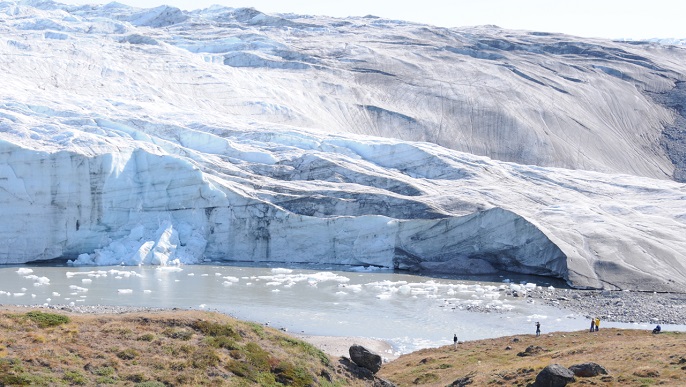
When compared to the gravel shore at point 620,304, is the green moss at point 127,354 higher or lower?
higher

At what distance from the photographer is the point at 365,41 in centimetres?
10444

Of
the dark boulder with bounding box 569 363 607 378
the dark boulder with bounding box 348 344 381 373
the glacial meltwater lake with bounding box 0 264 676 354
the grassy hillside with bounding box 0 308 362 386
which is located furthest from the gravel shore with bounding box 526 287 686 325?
the grassy hillside with bounding box 0 308 362 386

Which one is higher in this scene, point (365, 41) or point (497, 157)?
point (365, 41)

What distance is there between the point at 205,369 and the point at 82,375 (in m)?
2.62

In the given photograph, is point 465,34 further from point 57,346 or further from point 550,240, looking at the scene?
point 57,346

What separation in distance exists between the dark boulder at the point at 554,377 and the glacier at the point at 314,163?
26.1m

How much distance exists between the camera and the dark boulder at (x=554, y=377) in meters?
20.7

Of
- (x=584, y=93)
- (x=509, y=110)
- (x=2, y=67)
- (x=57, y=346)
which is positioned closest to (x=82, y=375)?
(x=57, y=346)

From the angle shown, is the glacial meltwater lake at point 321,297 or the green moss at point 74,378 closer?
the green moss at point 74,378

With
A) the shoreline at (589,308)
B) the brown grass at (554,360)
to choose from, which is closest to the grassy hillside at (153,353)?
the brown grass at (554,360)

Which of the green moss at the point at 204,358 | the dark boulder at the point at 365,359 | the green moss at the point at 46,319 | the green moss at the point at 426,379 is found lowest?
the green moss at the point at 426,379

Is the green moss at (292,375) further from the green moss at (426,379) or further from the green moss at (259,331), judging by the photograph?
the green moss at (426,379)

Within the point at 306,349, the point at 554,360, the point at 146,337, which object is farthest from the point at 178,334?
the point at 554,360

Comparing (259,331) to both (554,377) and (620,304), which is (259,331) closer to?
(554,377)
